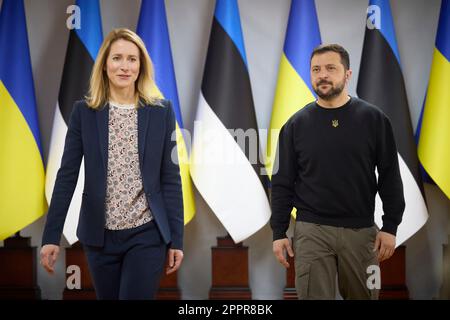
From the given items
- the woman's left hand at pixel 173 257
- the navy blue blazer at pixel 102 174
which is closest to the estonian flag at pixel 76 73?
the navy blue blazer at pixel 102 174

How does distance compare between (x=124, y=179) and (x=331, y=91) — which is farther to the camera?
(x=331, y=91)

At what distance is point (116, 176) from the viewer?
189 cm

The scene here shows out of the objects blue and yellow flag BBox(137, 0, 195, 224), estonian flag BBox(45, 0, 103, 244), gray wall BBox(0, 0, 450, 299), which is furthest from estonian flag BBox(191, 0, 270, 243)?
estonian flag BBox(45, 0, 103, 244)

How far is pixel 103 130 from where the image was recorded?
A: 1911 mm

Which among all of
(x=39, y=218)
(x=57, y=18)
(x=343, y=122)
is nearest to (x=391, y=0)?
(x=343, y=122)

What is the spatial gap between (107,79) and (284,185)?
0.81m

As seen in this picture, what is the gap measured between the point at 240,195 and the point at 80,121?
156 centimetres

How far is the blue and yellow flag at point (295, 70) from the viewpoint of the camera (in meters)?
3.39

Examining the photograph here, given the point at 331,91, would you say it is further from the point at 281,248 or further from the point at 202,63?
the point at 202,63

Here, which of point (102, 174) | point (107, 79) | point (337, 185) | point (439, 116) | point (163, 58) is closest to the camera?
point (102, 174)

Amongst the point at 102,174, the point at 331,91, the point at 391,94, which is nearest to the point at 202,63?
the point at 391,94

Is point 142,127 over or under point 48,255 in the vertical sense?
over

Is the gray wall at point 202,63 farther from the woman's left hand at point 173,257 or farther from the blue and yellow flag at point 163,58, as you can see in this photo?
the woman's left hand at point 173,257

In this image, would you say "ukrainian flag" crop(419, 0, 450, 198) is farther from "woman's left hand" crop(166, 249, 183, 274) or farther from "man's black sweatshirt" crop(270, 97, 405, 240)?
"woman's left hand" crop(166, 249, 183, 274)
